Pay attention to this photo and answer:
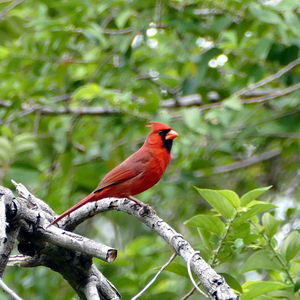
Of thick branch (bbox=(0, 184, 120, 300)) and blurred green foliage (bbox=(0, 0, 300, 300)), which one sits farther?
blurred green foliage (bbox=(0, 0, 300, 300))

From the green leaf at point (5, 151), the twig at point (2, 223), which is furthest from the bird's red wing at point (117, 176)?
the twig at point (2, 223)

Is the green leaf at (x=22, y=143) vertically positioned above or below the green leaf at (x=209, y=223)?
below

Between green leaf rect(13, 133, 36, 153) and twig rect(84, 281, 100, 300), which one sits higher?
twig rect(84, 281, 100, 300)

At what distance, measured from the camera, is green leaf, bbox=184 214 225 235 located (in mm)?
2553

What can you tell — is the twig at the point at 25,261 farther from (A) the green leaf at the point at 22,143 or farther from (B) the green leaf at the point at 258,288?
(A) the green leaf at the point at 22,143

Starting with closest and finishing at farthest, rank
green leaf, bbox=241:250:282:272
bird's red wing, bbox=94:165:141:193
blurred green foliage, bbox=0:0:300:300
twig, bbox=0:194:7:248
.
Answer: twig, bbox=0:194:7:248 < green leaf, bbox=241:250:282:272 < bird's red wing, bbox=94:165:141:193 < blurred green foliage, bbox=0:0:300:300

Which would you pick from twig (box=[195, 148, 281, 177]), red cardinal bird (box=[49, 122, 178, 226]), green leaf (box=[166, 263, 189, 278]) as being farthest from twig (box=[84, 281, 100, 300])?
twig (box=[195, 148, 281, 177])

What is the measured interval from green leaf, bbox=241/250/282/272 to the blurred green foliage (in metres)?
1.24

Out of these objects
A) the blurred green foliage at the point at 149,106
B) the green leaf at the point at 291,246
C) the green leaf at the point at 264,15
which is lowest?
the blurred green foliage at the point at 149,106

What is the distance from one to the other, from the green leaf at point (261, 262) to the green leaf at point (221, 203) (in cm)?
25

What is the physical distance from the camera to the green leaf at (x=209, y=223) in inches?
101

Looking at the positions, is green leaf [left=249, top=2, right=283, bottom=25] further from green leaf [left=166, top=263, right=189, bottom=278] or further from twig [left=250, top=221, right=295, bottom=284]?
green leaf [left=166, top=263, right=189, bottom=278]

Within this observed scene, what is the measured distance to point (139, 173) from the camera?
364 centimetres

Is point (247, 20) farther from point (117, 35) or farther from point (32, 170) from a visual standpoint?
point (32, 170)
